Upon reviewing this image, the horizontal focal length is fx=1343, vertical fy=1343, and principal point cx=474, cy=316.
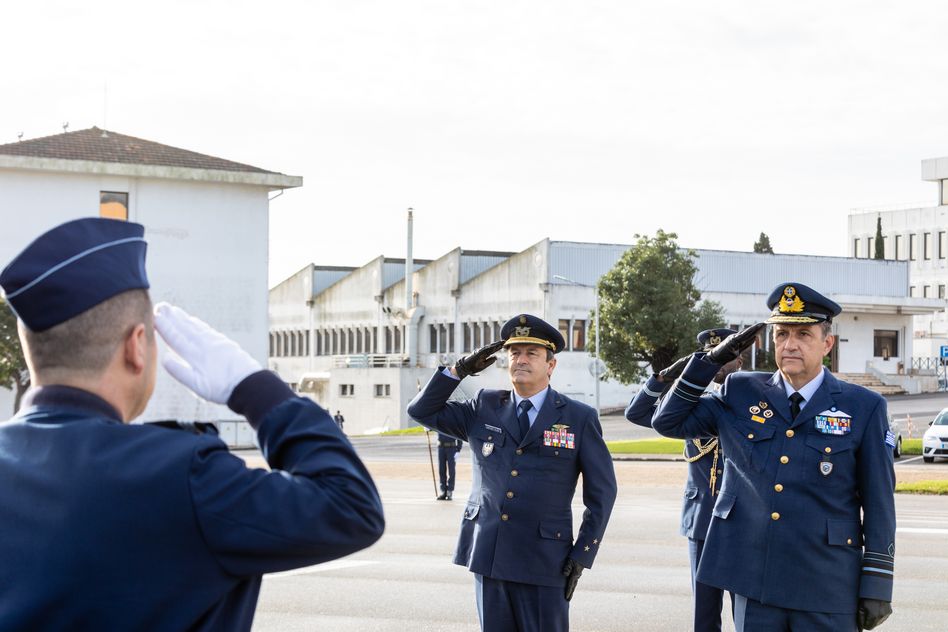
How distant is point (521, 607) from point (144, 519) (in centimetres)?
427

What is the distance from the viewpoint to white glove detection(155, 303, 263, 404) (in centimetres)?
277

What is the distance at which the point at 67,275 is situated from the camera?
2711mm

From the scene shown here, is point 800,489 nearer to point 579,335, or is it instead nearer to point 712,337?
point 712,337

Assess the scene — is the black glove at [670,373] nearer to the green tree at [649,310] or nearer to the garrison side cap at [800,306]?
the garrison side cap at [800,306]

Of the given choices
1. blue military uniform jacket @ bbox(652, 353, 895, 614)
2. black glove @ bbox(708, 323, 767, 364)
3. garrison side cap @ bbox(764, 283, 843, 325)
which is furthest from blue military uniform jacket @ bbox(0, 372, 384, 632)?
garrison side cap @ bbox(764, 283, 843, 325)

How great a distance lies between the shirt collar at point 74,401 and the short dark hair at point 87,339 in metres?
0.03

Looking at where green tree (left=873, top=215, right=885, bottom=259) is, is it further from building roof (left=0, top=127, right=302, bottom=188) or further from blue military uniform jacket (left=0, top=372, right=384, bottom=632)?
blue military uniform jacket (left=0, top=372, right=384, bottom=632)

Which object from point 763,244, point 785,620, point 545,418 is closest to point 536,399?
point 545,418

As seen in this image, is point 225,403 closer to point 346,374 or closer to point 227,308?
point 227,308

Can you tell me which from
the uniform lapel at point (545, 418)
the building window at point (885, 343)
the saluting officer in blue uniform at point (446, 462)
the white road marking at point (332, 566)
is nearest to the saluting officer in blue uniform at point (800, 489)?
the uniform lapel at point (545, 418)

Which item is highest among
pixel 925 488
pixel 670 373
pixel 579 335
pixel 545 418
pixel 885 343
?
pixel 670 373

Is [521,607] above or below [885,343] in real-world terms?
above

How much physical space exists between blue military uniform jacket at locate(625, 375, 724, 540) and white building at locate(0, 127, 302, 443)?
44.2 m

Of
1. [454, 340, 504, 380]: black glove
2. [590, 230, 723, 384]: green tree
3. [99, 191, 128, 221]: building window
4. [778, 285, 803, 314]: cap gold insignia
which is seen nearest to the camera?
[778, 285, 803, 314]: cap gold insignia
